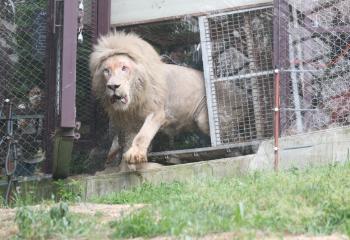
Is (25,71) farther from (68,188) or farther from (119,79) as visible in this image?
(68,188)

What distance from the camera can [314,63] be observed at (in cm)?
887

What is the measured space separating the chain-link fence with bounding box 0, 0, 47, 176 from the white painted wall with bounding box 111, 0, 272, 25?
3.53ft

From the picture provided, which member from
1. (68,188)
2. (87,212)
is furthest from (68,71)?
(87,212)

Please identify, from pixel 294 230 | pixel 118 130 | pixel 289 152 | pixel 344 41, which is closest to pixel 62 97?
pixel 118 130

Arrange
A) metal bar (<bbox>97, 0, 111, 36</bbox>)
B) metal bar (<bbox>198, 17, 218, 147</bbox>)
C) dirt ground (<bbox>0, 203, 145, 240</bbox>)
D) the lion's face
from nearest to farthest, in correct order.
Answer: dirt ground (<bbox>0, 203, 145, 240</bbox>) < the lion's face < metal bar (<bbox>198, 17, 218, 147</bbox>) < metal bar (<bbox>97, 0, 111, 36</bbox>)

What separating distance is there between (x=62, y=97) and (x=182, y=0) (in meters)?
2.55

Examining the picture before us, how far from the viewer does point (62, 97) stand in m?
8.06

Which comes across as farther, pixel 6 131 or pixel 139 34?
pixel 139 34

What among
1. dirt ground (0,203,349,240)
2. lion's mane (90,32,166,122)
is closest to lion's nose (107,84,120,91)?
lion's mane (90,32,166,122)

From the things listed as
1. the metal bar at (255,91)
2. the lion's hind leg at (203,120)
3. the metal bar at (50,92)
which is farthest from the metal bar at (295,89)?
the metal bar at (50,92)

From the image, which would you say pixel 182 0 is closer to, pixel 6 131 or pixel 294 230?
pixel 6 131

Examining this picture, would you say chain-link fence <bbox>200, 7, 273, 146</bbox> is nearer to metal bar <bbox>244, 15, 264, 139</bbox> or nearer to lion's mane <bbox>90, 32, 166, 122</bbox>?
metal bar <bbox>244, 15, 264, 139</bbox>

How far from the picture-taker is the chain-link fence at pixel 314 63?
8734 millimetres

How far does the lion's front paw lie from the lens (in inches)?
338
